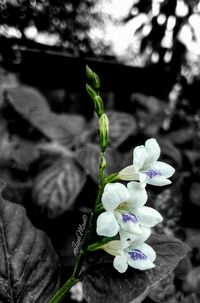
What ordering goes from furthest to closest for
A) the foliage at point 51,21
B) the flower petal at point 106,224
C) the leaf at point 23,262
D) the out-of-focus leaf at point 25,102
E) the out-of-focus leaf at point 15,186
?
the foliage at point 51,21
the out-of-focus leaf at point 25,102
the out-of-focus leaf at point 15,186
the leaf at point 23,262
the flower petal at point 106,224

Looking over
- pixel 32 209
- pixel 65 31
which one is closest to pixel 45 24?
pixel 65 31

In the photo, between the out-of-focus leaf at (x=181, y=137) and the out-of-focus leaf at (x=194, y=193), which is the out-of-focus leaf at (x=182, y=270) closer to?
the out-of-focus leaf at (x=194, y=193)

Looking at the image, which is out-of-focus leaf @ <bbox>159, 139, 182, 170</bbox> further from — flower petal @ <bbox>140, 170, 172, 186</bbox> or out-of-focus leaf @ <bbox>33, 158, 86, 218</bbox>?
flower petal @ <bbox>140, 170, 172, 186</bbox>

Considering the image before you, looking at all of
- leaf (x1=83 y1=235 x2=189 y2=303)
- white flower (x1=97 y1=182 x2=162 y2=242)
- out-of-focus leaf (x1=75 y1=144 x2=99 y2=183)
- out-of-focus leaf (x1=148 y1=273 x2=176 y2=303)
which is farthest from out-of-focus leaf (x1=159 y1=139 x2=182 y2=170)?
white flower (x1=97 y1=182 x2=162 y2=242)

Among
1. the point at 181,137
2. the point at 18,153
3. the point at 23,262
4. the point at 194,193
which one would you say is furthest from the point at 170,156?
the point at 23,262

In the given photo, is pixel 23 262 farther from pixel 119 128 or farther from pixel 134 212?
pixel 119 128

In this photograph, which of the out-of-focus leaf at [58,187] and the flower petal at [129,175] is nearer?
the flower petal at [129,175]

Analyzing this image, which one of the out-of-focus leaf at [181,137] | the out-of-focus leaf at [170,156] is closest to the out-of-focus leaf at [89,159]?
the out-of-focus leaf at [170,156]
